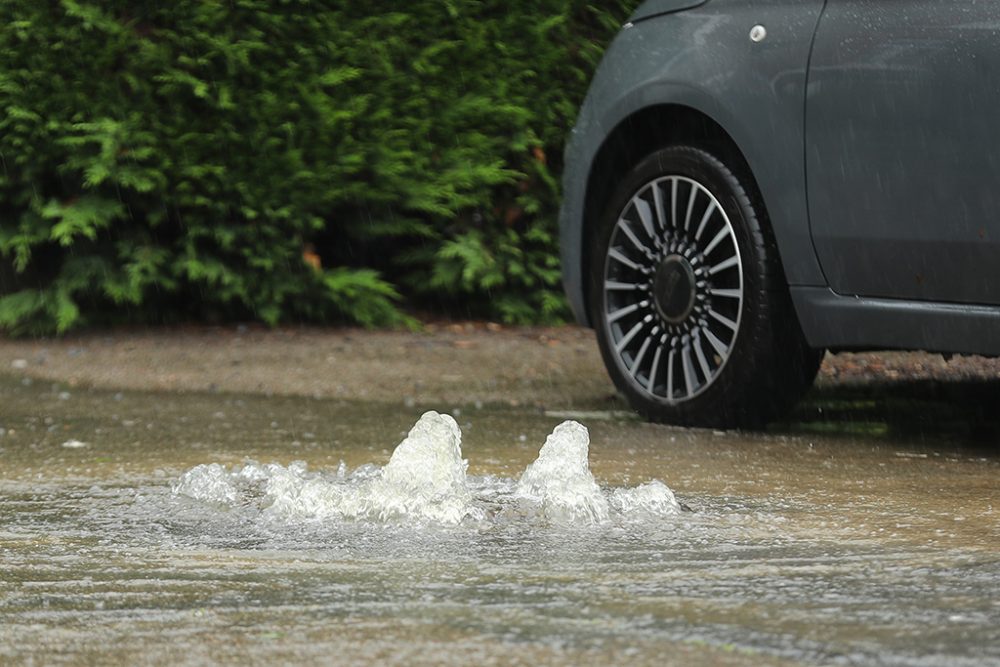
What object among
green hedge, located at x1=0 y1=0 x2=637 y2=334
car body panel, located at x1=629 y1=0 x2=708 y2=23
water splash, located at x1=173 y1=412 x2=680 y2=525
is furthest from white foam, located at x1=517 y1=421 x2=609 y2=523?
green hedge, located at x1=0 y1=0 x2=637 y2=334

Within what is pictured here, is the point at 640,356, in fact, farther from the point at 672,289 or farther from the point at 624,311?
the point at 672,289

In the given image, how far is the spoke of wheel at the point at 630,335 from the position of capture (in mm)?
5953

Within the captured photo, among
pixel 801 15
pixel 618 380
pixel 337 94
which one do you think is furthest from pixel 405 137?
pixel 801 15

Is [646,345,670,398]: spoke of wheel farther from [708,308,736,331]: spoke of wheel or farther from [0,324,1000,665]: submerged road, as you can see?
[708,308,736,331]: spoke of wheel

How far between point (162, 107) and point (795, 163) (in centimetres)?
369

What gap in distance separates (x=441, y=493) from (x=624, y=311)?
2.09 metres

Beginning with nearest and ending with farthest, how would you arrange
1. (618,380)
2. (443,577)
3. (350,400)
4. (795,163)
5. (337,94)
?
(443,577)
(795,163)
(618,380)
(350,400)
(337,94)

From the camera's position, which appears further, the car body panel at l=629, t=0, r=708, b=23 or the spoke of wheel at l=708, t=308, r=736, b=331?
the car body panel at l=629, t=0, r=708, b=23

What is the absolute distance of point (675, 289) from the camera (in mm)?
5770

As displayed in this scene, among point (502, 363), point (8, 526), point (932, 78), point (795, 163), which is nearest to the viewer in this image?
point (8, 526)

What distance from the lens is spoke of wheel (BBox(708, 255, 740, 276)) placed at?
558 cm

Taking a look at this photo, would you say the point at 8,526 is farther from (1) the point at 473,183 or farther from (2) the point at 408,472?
(1) the point at 473,183

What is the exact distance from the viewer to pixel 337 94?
8250 mm

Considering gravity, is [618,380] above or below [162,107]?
below
